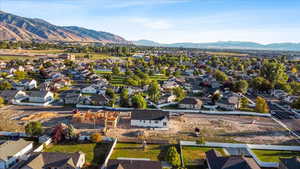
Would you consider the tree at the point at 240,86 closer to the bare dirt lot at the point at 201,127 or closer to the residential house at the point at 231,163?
the bare dirt lot at the point at 201,127

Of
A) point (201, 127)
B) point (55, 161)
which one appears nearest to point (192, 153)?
point (201, 127)

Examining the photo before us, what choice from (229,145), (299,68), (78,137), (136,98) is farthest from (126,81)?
(299,68)

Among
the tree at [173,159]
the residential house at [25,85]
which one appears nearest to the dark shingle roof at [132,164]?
the tree at [173,159]

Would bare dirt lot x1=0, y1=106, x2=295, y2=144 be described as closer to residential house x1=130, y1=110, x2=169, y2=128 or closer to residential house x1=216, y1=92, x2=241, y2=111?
residential house x1=130, y1=110, x2=169, y2=128

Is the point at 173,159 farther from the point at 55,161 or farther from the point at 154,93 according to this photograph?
the point at 154,93

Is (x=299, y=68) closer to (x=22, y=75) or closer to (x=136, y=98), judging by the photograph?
(x=136, y=98)

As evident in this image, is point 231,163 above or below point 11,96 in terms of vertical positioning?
below
